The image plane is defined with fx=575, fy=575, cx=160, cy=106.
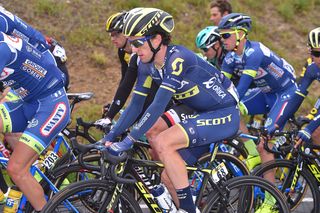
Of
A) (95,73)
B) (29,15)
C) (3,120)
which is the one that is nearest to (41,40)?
(3,120)

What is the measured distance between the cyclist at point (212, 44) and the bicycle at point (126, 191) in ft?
8.01

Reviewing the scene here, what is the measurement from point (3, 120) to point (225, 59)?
3056mm

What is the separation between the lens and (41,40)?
21.4 ft

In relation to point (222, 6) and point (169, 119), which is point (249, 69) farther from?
point (222, 6)

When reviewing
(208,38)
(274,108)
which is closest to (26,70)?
(208,38)

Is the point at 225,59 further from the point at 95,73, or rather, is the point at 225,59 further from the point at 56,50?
the point at 95,73

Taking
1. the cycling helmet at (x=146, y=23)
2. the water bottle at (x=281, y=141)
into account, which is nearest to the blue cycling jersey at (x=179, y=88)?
the cycling helmet at (x=146, y=23)

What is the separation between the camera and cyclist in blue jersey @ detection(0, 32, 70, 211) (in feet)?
15.9

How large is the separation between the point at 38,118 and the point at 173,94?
1.23m

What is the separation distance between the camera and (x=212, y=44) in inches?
290

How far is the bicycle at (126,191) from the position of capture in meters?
4.38

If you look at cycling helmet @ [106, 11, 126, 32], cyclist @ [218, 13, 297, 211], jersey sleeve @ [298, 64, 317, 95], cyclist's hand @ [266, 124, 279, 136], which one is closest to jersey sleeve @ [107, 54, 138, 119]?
cycling helmet @ [106, 11, 126, 32]

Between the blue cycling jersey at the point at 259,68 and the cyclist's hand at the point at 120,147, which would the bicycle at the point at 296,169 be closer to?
the blue cycling jersey at the point at 259,68

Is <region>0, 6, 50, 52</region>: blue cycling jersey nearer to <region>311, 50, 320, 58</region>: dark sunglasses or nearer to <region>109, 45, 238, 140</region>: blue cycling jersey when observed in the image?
<region>109, 45, 238, 140</region>: blue cycling jersey
